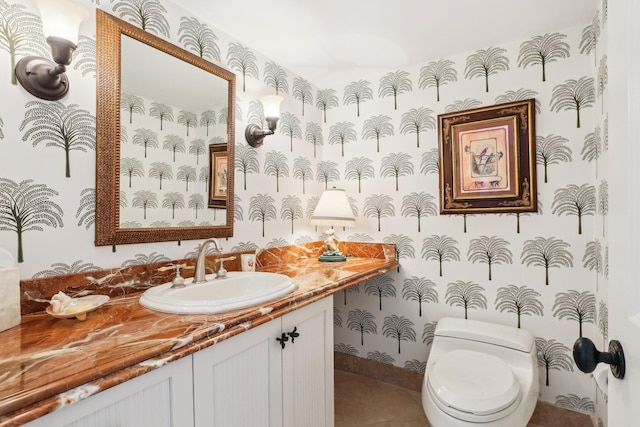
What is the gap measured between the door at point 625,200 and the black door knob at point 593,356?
18 mm

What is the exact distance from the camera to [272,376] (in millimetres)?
1248

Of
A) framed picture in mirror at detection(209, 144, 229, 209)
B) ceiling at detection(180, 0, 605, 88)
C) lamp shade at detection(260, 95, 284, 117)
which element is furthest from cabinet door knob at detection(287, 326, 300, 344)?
ceiling at detection(180, 0, 605, 88)

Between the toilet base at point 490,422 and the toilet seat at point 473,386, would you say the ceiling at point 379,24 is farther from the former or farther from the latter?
the toilet base at point 490,422

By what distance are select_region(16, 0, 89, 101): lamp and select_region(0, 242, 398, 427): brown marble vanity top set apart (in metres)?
0.67

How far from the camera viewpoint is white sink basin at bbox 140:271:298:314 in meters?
1.11

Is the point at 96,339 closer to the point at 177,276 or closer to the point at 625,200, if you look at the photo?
the point at 177,276

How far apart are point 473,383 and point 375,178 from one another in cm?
144

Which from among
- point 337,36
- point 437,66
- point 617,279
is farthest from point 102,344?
point 437,66

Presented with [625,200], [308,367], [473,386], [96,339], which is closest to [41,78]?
[96,339]

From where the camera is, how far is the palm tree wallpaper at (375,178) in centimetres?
116

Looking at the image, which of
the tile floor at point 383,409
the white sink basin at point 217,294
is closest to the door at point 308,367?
the white sink basin at point 217,294

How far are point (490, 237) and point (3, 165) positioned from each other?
233 cm

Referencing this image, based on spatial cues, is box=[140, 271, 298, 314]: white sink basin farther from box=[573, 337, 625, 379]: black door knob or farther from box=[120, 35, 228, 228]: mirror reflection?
box=[573, 337, 625, 379]: black door knob

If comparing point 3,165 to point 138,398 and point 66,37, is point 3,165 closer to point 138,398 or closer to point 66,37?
point 66,37
